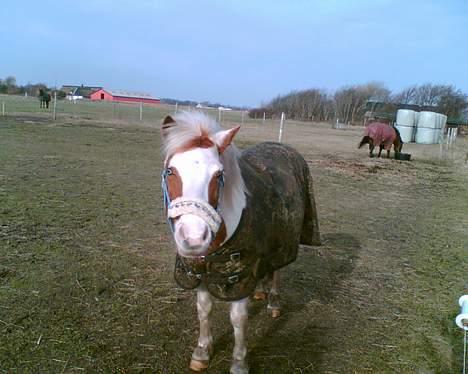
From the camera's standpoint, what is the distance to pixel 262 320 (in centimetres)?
327

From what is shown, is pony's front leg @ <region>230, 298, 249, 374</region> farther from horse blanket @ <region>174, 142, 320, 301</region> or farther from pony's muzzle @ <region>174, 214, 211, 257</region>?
pony's muzzle @ <region>174, 214, 211, 257</region>

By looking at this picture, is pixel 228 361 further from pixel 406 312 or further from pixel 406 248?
pixel 406 248

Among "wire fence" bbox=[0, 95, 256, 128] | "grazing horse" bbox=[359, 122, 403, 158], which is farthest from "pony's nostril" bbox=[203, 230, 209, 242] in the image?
"grazing horse" bbox=[359, 122, 403, 158]

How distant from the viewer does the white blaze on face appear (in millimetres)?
1758

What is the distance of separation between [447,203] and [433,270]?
491cm

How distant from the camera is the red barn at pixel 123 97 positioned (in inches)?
3627

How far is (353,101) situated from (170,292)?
200 ft

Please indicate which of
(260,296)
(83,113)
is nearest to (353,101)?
(83,113)

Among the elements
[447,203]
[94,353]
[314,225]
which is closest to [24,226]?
[94,353]

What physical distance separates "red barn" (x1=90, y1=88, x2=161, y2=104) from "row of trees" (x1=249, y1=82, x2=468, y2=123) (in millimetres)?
41386

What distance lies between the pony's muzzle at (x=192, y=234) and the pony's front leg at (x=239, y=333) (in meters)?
0.76

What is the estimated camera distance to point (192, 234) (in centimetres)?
175

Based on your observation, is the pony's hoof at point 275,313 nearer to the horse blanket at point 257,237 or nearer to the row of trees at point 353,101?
the horse blanket at point 257,237

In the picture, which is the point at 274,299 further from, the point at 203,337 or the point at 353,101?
the point at 353,101
